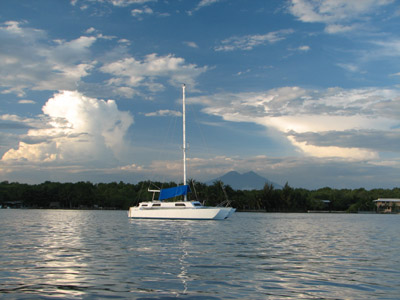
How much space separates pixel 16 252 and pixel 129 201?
17844cm

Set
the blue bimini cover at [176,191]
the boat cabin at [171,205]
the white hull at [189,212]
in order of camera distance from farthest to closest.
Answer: the blue bimini cover at [176,191] → the boat cabin at [171,205] → the white hull at [189,212]

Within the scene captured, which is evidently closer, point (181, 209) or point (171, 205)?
point (181, 209)

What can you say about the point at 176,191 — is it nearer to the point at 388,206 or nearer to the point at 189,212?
the point at 189,212

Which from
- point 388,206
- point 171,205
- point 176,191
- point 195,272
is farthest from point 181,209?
point 388,206

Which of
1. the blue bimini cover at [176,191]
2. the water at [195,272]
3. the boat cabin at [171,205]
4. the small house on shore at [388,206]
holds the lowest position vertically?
the small house on shore at [388,206]

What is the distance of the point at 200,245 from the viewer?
2791cm

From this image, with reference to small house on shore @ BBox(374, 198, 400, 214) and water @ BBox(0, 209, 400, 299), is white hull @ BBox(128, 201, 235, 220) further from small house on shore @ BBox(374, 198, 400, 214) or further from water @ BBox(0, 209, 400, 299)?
small house on shore @ BBox(374, 198, 400, 214)

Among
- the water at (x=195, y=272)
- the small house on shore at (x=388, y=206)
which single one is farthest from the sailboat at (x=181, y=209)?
the small house on shore at (x=388, y=206)

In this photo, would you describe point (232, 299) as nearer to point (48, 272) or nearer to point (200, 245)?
point (48, 272)

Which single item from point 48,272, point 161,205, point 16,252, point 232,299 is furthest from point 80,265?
point 161,205

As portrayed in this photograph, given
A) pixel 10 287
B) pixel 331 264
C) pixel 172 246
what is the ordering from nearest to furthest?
pixel 10 287 < pixel 331 264 < pixel 172 246

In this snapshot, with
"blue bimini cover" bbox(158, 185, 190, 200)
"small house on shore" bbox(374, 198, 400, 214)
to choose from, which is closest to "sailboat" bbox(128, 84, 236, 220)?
"blue bimini cover" bbox(158, 185, 190, 200)

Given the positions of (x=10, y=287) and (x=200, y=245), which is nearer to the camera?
(x=10, y=287)

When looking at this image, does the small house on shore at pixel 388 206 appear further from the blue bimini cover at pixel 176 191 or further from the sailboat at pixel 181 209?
the blue bimini cover at pixel 176 191
